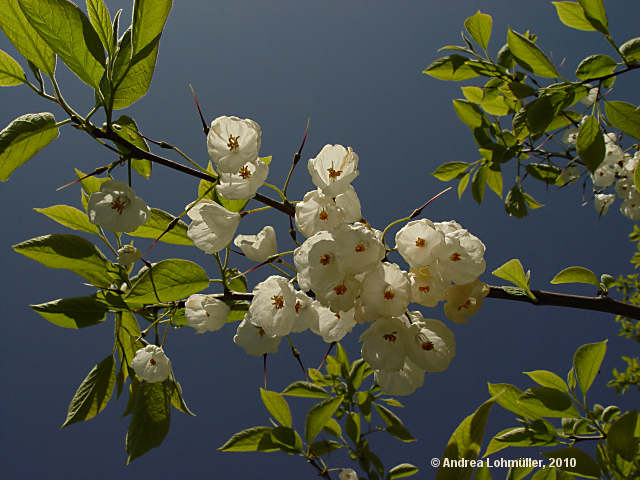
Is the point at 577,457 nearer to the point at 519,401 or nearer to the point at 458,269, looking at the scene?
the point at 519,401

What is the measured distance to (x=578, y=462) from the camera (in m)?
1.08

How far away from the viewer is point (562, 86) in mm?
1294

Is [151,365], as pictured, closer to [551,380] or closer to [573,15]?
[551,380]

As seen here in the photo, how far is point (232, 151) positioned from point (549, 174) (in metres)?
1.97

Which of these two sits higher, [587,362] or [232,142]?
[232,142]

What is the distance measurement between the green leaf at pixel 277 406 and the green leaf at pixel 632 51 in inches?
64.5

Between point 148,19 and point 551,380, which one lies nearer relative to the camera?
point 148,19

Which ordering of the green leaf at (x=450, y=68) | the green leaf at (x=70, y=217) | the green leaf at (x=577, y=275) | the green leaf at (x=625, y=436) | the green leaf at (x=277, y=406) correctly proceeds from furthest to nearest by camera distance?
the green leaf at (x=450, y=68), the green leaf at (x=277, y=406), the green leaf at (x=577, y=275), the green leaf at (x=70, y=217), the green leaf at (x=625, y=436)

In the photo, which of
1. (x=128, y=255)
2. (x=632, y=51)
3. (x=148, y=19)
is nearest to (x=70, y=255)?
(x=128, y=255)

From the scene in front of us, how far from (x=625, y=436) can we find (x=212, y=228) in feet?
3.78

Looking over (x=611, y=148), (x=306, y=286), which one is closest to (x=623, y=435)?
(x=306, y=286)

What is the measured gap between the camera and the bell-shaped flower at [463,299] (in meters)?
0.77

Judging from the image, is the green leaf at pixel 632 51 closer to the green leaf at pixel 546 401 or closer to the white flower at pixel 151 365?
the green leaf at pixel 546 401

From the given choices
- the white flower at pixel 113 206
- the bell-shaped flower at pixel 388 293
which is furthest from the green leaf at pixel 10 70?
the bell-shaped flower at pixel 388 293
